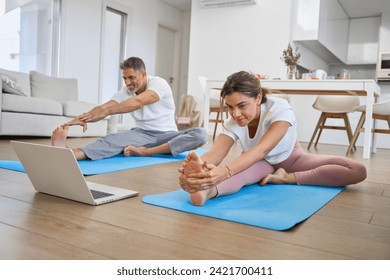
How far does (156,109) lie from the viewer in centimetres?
280

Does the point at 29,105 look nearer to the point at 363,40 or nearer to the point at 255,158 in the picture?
the point at 255,158

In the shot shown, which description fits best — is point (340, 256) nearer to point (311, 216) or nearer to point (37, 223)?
point (311, 216)

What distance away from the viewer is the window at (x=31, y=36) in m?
5.31

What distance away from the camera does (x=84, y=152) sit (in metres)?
2.49

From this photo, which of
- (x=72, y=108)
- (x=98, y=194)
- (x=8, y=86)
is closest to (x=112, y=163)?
(x=98, y=194)

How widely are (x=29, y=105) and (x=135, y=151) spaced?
6.59 ft

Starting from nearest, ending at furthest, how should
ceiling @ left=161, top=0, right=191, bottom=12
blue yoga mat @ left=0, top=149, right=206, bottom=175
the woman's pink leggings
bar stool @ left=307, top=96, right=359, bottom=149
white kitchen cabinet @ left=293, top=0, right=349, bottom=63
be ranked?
1. the woman's pink leggings
2. blue yoga mat @ left=0, top=149, right=206, bottom=175
3. bar stool @ left=307, top=96, right=359, bottom=149
4. white kitchen cabinet @ left=293, top=0, right=349, bottom=63
5. ceiling @ left=161, top=0, right=191, bottom=12

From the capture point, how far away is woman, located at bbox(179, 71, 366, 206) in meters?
1.34

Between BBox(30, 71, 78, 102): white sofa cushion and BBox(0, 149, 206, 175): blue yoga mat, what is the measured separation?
111 inches

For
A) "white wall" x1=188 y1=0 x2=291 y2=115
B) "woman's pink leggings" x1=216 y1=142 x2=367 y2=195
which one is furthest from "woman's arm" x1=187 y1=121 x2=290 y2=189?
"white wall" x1=188 y1=0 x2=291 y2=115

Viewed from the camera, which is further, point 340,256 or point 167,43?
point 167,43

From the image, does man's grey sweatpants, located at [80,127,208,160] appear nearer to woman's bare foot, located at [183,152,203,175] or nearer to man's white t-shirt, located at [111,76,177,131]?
man's white t-shirt, located at [111,76,177,131]
